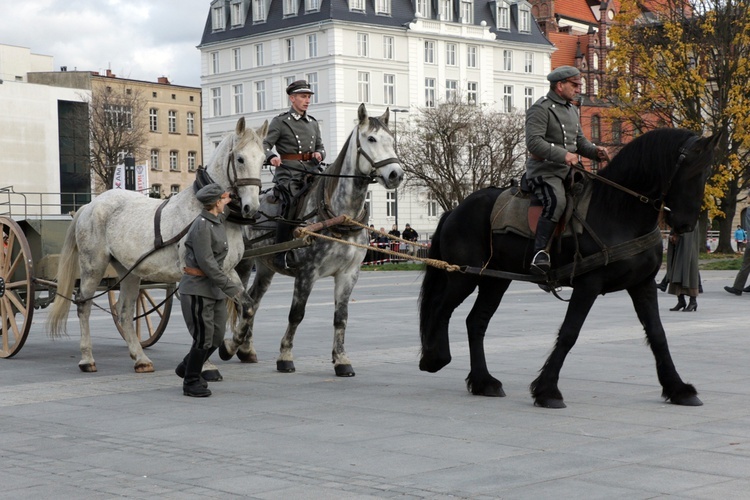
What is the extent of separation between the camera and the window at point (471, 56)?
89.1 meters

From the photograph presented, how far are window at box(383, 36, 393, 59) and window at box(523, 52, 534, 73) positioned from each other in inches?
543

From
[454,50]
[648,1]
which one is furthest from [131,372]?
[454,50]

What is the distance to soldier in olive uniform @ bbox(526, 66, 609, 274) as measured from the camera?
9.48 m

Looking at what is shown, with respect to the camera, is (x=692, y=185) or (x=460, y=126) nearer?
(x=692, y=185)

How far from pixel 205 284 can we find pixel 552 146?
137 inches

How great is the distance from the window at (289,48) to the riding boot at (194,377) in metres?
75.5

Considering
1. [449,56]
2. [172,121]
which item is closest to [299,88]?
[449,56]

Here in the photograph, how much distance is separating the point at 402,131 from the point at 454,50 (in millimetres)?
25372

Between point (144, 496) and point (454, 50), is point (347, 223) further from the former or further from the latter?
point (454, 50)

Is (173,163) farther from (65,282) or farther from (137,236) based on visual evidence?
(137,236)

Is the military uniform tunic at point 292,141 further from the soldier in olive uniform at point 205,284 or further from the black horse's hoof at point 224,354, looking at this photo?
the black horse's hoof at point 224,354

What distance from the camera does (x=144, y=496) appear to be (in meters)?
6.46

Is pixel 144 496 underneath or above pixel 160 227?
underneath

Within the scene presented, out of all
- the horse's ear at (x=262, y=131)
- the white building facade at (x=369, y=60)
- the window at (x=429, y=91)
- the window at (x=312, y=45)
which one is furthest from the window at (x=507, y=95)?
the horse's ear at (x=262, y=131)
